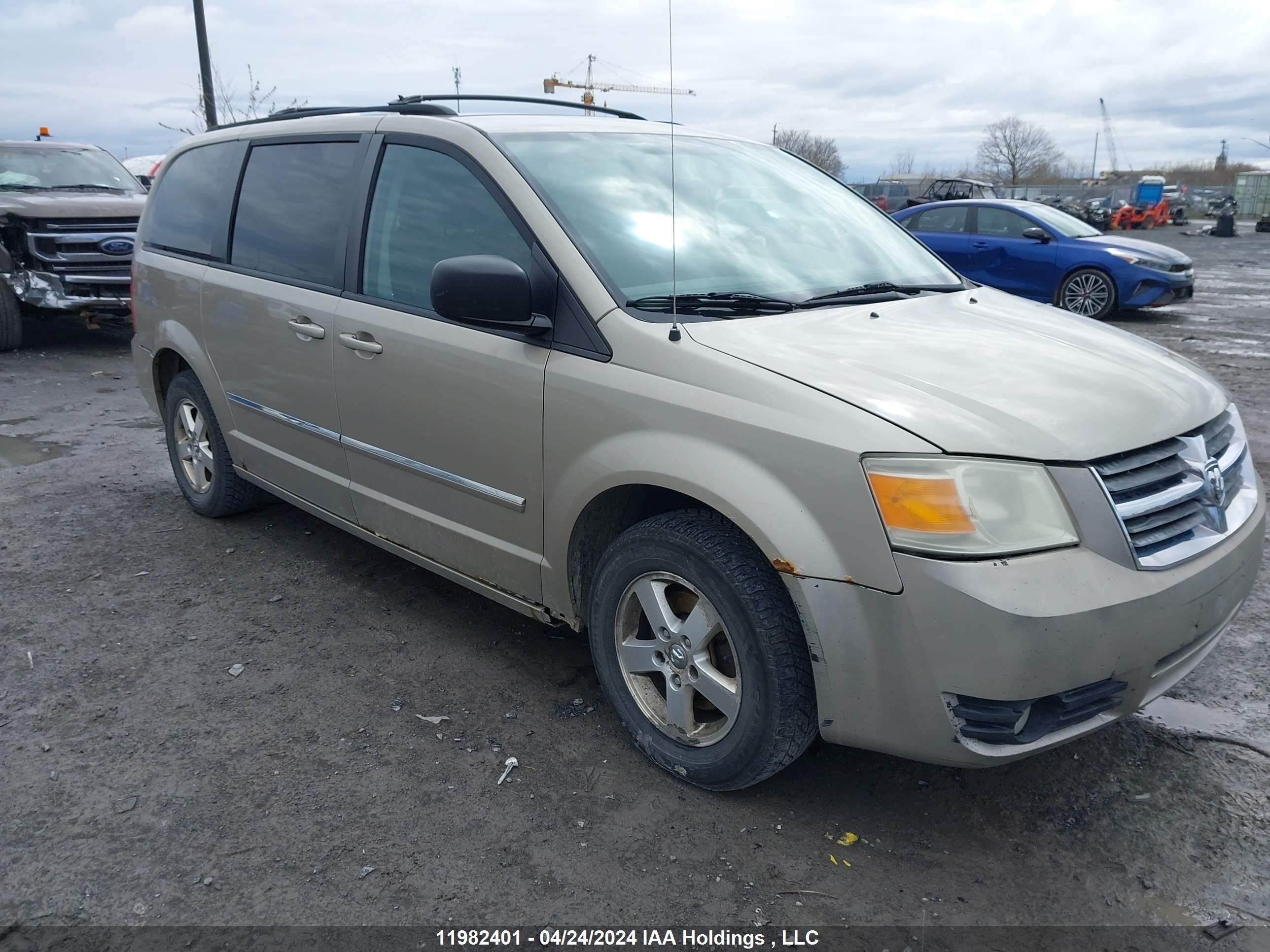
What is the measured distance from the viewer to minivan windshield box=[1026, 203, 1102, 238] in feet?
40.4

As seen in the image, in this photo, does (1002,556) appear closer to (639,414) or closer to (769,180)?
(639,414)

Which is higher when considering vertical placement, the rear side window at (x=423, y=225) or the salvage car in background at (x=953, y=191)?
the salvage car in background at (x=953, y=191)

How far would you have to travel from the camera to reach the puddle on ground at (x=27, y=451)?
20.0ft

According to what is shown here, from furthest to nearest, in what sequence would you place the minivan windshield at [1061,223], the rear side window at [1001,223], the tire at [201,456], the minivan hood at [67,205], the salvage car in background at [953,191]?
1. the salvage car in background at [953,191]
2. the rear side window at [1001,223]
3. the minivan windshield at [1061,223]
4. the minivan hood at [67,205]
5. the tire at [201,456]

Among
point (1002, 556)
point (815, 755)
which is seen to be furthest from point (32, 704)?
point (1002, 556)

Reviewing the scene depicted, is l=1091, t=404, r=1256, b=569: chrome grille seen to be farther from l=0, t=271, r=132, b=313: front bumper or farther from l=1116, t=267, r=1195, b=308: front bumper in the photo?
l=1116, t=267, r=1195, b=308: front bumper

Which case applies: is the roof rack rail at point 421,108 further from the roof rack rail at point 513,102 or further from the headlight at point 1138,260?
the headlight at point 1138,260

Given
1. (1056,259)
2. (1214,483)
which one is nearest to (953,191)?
(1056,259)

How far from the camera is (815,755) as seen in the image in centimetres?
294

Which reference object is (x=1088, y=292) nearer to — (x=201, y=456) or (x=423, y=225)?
(x=201, y=456)

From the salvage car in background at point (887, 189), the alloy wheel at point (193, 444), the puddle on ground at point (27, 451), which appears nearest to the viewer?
the alloy wheel at point (193, 444)

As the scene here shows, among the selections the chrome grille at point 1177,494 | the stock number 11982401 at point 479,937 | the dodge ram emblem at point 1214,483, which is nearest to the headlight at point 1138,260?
the chrome grille at point 1177,494

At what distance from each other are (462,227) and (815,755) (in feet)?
6.48

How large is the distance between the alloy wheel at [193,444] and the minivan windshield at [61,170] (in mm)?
7011
